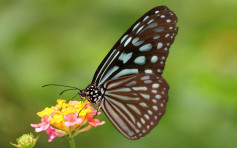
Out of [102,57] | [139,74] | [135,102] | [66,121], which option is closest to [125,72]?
[139,74]

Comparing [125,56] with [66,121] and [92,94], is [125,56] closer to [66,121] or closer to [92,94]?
[92,94]

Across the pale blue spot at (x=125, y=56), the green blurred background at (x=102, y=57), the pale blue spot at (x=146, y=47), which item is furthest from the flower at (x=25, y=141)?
the green blurred background at (x=102, y=57)

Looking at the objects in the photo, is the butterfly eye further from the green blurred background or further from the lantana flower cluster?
the green blurred background

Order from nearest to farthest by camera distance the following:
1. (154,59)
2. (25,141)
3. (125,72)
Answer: (25,141)
(154,59)
(125,72)

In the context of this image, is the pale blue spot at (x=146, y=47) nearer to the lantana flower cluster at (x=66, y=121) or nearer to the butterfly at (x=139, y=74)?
the butterfly at (x=139, y=74)

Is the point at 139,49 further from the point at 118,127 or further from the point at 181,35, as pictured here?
the point at 181,35

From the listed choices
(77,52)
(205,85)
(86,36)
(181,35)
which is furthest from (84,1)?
(205,85)
